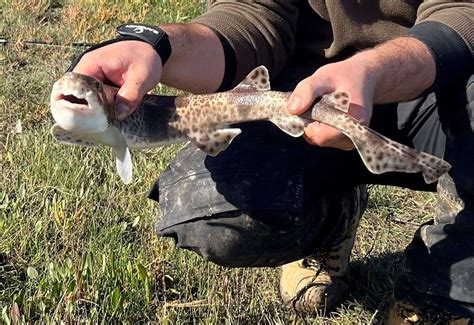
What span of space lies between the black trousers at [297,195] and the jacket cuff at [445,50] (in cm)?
8

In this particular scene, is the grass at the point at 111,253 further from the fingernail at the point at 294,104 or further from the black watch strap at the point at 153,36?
the fingernail at the point at 294,104

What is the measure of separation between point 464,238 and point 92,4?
4.87 m

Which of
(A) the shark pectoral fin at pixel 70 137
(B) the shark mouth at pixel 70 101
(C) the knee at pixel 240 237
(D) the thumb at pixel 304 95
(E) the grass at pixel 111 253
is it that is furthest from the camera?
(E) the grass at pixel 111 253

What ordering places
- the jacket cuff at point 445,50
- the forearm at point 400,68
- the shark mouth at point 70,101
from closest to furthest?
the shark mouth at point 70,101
the forearm at point 400,68
the jacket cuff at point 445,50

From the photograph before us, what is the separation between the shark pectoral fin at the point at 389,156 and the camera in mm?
2408

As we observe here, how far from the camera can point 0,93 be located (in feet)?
16.7

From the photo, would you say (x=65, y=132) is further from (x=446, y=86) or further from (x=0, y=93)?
(x=0, y=93)

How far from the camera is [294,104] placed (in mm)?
2453

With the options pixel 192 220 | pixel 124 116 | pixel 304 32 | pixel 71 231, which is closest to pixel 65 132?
pixel 124 116

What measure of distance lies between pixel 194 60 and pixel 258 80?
546 mm

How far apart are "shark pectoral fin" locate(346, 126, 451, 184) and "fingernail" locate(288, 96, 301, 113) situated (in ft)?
0.64

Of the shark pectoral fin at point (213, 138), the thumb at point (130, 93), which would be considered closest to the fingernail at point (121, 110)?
the thumb at point (130, 93)

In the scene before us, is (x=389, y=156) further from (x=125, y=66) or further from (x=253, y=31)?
(x=253, y=31)

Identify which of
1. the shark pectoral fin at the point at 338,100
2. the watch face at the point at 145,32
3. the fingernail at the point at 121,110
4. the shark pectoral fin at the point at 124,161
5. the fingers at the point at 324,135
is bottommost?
the shark pectoral fin at the point at 124,161
